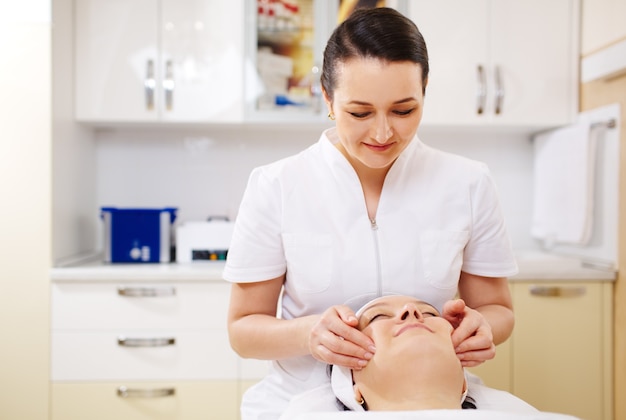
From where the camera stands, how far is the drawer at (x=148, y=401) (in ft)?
7.29

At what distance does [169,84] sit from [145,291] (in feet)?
2.92

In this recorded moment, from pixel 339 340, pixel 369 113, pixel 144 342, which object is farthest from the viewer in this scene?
pixel 144 342

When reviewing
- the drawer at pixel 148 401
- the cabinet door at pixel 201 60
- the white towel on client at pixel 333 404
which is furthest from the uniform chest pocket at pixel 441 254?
the cabinet door at pixel 201 60

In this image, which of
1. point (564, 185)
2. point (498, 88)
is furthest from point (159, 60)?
point (564, 185)

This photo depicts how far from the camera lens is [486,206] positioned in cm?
122

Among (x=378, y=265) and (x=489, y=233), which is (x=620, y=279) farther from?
(x=378, y=265)

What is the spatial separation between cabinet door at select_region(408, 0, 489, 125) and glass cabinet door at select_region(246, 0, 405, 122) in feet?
0.55

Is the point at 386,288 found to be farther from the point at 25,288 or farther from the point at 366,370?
the point at 25,288

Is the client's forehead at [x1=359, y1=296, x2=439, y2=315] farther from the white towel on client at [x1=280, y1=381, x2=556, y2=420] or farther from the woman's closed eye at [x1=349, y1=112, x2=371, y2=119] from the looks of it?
the woman's closed eye at [x1=349, y1=112, x2=371, y2=119]

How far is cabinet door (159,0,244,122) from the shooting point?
2.48 m

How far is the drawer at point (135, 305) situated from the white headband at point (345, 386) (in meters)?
1.18

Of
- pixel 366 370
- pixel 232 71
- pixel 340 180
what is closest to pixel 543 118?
pixel 232 71

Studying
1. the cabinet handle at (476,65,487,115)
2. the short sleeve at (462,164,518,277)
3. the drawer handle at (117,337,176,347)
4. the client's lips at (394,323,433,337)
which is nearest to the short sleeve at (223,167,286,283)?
the client's lips at (394,323,433,337)

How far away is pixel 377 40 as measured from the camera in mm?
1037
